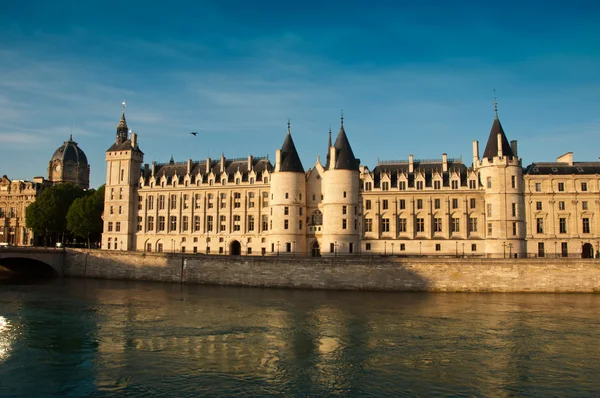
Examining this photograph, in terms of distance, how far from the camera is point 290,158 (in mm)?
59344

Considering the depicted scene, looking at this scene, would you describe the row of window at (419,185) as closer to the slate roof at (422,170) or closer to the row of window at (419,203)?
the slate roof at (422,170)

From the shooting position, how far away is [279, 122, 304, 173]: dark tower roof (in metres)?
59.0

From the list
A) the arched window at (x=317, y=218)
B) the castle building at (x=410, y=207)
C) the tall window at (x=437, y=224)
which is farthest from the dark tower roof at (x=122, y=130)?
the tall window at (x=437, y=224)

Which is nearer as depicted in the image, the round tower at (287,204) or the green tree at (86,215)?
the round tower at (287,204)

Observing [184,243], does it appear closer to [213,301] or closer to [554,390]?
[213,301]

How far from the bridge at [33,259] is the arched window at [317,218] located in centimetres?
3060

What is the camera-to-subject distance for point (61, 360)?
22453mm

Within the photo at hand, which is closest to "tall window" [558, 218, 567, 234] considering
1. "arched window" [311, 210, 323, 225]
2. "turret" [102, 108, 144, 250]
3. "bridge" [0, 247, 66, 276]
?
"arched window" [311, 210, 323, 225]

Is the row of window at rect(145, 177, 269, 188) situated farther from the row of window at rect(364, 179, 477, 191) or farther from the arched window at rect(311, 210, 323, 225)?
the row of window at rect(364, 179, 477, 191)

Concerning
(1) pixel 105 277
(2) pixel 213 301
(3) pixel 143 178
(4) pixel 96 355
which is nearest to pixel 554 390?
(4) pixel 96 355

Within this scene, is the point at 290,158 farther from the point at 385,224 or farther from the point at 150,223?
the point at 150,223

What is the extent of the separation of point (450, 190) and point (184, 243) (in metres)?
34.7

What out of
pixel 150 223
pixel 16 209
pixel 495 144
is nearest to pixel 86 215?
pixel 150 223

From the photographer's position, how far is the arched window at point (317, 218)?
198 ft
